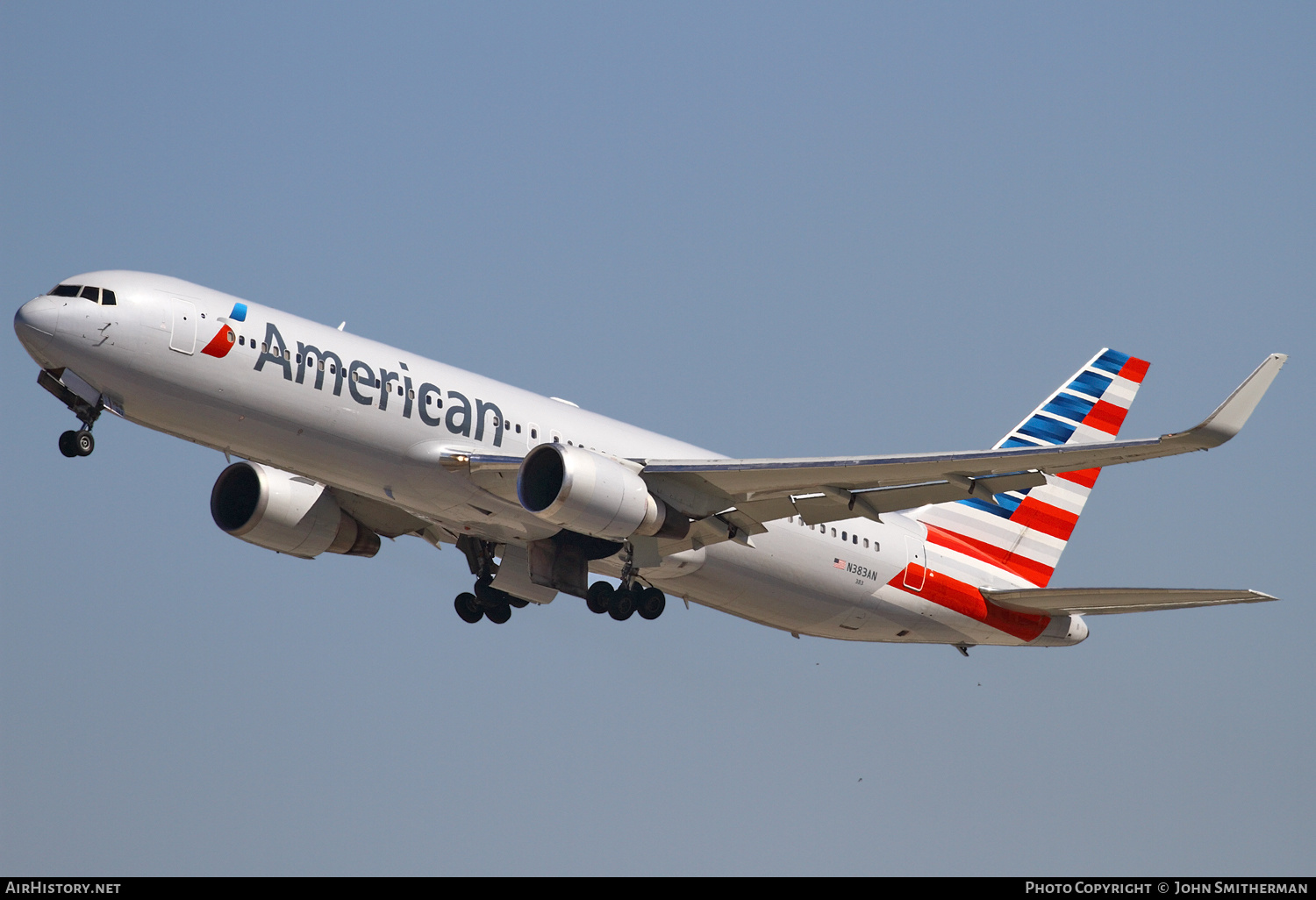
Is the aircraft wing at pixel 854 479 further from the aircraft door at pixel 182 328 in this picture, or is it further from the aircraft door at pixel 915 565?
the aircraft door at pixel 182 328

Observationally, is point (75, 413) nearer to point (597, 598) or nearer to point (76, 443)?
point (76, 443)

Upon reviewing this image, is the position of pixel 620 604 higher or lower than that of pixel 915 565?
lower

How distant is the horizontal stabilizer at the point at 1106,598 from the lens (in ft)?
101

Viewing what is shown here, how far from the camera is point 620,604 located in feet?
114

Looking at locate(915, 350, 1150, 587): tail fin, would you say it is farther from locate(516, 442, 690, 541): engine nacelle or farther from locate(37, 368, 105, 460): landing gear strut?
locate(37, 368, 105, 460): landing gear strut

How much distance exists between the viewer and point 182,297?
29.5 m

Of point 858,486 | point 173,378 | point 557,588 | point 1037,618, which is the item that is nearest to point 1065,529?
point 1037,618

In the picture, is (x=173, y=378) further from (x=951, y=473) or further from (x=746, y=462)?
(x=951, y=473)

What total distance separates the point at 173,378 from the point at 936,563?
60.3 feet

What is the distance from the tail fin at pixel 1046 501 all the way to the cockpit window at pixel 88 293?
1990 cm

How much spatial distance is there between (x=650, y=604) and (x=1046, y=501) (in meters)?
12.1

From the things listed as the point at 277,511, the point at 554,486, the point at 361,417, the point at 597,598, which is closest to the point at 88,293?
the point at 361,417
